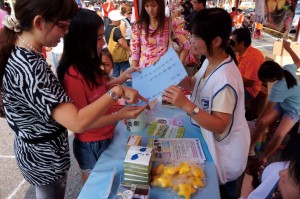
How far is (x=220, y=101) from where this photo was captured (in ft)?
3.59

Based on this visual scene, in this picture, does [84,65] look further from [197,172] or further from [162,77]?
[197,172]

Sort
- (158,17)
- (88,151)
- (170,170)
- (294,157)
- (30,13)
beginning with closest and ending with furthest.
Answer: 1. (294,157)
2. (30,13)
3. (170,170)
4. (88,151)
5. (158,17)

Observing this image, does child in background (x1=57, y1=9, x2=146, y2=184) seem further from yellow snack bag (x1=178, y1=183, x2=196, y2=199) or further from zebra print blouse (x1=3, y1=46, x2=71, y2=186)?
yellow snack bag (x1=178, y1=183, x2=196, y2=199)

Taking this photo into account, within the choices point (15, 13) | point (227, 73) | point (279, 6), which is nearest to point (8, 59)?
point (15, 13)

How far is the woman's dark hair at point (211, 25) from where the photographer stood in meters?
1.15

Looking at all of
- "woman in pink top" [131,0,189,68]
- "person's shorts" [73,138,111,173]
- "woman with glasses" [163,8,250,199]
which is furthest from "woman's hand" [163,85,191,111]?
"woman in pink top" [131,0,189,68]

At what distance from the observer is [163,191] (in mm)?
1029

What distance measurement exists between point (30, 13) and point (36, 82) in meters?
0.26

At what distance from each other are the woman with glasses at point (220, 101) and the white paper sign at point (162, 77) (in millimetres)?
65

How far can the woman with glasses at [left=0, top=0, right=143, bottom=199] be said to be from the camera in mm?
891

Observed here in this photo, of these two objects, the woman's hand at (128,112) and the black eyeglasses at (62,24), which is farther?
the woman's hand at (128,112)

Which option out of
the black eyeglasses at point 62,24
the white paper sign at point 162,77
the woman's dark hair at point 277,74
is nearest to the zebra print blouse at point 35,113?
the black eyeglasses at point 62,24

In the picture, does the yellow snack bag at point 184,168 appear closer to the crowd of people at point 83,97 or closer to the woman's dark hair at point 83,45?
the crowd of people at point 83,97

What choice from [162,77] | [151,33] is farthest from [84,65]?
[151,33]
